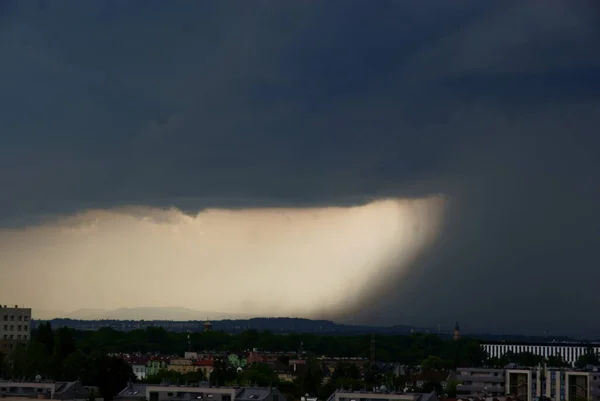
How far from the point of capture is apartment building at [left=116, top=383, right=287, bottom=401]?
89.7m

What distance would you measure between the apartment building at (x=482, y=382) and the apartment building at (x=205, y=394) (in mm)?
40169

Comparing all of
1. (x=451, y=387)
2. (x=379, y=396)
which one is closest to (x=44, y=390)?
(x=379, y=396)

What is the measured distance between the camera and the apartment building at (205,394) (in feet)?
294

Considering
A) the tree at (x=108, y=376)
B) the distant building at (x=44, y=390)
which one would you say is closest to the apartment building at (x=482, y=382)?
the tree at (x=108, y=376)

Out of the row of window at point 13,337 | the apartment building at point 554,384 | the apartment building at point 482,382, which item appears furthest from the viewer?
the row of window at point 13,337

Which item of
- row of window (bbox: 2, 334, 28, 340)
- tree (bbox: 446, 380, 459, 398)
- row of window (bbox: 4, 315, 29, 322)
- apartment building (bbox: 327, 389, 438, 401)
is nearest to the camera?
apartment building (bbox: 327, 389, 438, 401)

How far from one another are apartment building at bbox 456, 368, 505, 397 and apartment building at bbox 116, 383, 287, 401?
40.2m

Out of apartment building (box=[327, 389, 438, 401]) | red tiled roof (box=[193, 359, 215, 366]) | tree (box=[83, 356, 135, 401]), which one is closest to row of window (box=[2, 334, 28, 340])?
red tiled roof (box=[193, 359, 215, 366])

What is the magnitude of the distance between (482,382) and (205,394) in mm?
47501

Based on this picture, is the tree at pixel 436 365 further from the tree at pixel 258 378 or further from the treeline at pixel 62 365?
the treeline at pixel 62 365

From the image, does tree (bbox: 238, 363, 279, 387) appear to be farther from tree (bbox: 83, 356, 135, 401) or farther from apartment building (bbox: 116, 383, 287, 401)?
apartment building (bbox: 116, 383, 287, 401)

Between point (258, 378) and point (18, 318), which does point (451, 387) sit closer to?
point (258, 378)

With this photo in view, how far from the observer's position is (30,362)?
12069cm

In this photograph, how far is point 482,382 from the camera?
13012 centimetres
